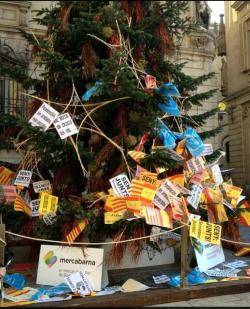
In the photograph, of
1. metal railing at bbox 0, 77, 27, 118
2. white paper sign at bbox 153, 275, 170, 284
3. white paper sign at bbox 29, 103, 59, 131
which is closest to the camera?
white paper sign at bbox 153, 275, 170, 284

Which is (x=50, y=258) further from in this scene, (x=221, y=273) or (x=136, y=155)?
(x=221, y=273)

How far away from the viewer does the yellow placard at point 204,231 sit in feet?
20.4

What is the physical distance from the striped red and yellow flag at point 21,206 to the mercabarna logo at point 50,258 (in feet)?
3.15

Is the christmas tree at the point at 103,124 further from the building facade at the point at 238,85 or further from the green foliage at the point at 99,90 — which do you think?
the building facade at the point at 238,85

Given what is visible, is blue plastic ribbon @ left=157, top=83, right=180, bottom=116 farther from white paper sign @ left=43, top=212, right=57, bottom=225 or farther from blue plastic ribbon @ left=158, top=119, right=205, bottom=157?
white paper sign @ left=43, top=212, right=57, bottom=225

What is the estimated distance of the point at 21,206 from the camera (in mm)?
7105

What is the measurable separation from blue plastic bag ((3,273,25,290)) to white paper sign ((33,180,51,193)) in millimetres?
1549

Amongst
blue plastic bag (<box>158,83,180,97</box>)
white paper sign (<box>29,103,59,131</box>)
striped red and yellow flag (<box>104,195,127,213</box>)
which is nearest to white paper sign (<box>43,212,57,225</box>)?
striped red and yellow flag (<box>104,195,127,213</box>)

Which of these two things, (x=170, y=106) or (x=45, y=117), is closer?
(x=45, y=117)

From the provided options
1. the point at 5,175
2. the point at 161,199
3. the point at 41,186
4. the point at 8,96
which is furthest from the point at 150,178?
the point at 8,96

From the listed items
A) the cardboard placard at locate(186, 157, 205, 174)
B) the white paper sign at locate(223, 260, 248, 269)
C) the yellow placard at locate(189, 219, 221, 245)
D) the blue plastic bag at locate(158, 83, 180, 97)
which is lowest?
the white paper sign at locate(223, 260, 248, 269)

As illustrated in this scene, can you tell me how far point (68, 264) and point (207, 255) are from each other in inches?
94.9

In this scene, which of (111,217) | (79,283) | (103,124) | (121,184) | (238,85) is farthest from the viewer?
(238,85)

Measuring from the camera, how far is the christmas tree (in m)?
6.55
